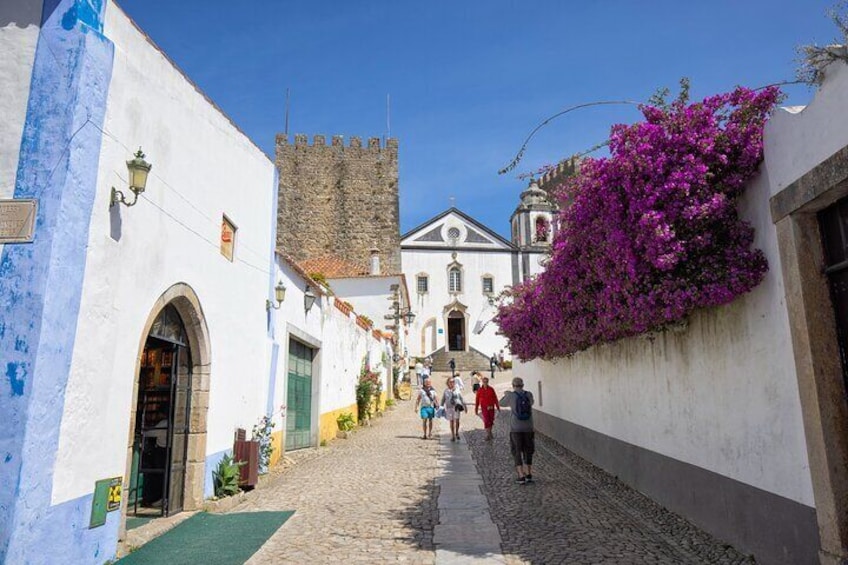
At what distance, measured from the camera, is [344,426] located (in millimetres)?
13688

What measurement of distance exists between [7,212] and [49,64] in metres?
1.22

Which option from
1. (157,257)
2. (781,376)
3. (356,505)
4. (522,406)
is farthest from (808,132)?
(356,505)

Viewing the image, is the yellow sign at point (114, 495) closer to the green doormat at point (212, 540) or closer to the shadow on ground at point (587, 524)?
the green doormat at point (212, 540)

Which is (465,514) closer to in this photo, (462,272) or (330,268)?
(330,268)

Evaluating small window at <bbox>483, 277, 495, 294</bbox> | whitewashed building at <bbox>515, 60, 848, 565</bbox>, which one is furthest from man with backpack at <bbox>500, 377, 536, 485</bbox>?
small window at <bbox>483, 277, 495, 294</bbox>

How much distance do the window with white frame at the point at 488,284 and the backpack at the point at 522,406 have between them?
30466mm

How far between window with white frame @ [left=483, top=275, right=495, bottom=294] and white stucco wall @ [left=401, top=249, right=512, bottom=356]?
201 millimetres

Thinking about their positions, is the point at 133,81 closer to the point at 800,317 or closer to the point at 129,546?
the point at 129,546

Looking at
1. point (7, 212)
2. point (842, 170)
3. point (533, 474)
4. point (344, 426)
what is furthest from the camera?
Answer: point (344, 426)

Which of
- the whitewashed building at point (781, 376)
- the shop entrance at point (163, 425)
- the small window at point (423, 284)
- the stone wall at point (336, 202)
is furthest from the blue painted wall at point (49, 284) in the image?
the small window at point (423, 284)

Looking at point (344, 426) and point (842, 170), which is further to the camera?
point (344, 426)

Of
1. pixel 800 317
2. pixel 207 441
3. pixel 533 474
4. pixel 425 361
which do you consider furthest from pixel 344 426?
pixel 425 361

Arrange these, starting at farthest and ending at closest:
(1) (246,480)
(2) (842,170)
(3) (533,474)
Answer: (3) (533,474) < (1) (246,480) < (2) (842,170)

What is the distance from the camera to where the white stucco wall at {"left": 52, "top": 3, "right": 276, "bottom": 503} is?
4.54m
